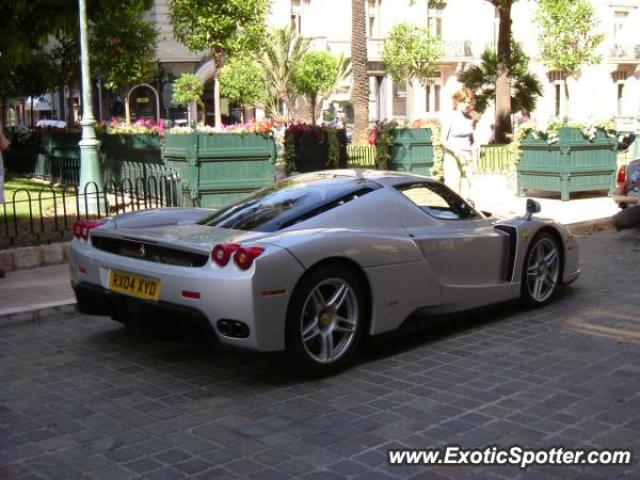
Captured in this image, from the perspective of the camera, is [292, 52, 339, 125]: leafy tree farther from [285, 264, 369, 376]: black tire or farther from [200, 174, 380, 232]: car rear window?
[285, 264, 369, 376]: black tire

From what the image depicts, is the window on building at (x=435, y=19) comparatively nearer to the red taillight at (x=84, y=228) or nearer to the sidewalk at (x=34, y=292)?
the sidewalk at (x=34, y=292)

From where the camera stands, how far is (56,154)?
18672mm

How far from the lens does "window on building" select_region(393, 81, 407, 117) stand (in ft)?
163

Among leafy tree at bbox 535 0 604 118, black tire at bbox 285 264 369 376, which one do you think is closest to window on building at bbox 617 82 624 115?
leafy tree at bbox 535 0 604 118

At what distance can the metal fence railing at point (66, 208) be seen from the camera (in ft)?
31.3

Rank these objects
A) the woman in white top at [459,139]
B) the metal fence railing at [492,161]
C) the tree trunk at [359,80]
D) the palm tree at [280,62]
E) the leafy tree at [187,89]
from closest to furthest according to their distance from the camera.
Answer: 1. the woman in white top at [459,139]
2. the metal fence railing at [492,161]
3. the tree trunk at [359,80]
4. the leafy tree at [187,89]
5. the palm tree at [280,62]

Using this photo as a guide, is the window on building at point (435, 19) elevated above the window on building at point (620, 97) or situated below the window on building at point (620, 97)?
above

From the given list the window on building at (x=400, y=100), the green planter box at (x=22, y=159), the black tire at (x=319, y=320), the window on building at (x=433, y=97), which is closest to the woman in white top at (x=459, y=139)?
the black tire at (x=319, y=320)

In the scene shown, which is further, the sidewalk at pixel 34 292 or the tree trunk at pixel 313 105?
the tree trunk at pixel 313 105

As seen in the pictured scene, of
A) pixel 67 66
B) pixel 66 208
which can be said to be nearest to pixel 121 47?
pixel 67 66

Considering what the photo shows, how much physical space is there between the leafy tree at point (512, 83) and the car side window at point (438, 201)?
21.9 metres

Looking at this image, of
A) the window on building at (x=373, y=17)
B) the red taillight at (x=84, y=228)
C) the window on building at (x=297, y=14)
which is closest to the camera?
the red taillight at (x=84, y=228)

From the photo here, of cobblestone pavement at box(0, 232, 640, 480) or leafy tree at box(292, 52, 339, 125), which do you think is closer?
cobblestone pavement at box(0, 232, 640, 480)

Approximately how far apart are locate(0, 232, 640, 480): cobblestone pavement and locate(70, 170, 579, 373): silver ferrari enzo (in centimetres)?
29
